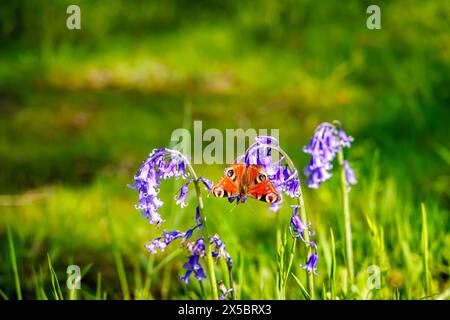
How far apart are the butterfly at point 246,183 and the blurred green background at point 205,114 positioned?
27.7 inches

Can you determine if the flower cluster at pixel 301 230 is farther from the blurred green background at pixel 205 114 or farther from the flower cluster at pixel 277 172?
the blurred green background at pixel 205 114

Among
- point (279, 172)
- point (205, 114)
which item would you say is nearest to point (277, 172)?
point (279, 172)

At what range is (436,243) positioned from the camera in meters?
2.39

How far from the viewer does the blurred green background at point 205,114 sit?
2.59 m

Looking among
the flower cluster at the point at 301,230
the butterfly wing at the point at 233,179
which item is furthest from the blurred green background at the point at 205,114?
the butterfly wing at the point at 233,179

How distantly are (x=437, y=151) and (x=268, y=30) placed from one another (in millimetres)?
1617

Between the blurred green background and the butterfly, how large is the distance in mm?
703

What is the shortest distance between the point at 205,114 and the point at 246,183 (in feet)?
7.50

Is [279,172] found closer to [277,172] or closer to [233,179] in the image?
[277,172]

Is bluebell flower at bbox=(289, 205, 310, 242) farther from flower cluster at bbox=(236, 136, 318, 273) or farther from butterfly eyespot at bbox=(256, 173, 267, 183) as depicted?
butterfly eyespot at bbox=(256, 173, 267, 183)

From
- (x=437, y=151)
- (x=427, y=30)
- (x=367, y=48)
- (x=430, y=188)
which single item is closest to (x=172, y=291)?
(x=430, y=188)

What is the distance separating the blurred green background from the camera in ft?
8.50

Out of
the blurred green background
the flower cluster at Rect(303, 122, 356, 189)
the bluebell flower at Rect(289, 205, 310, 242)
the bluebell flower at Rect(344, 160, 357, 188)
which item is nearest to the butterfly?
the bluebell flower at Rect(289, 205, 310, 242)
